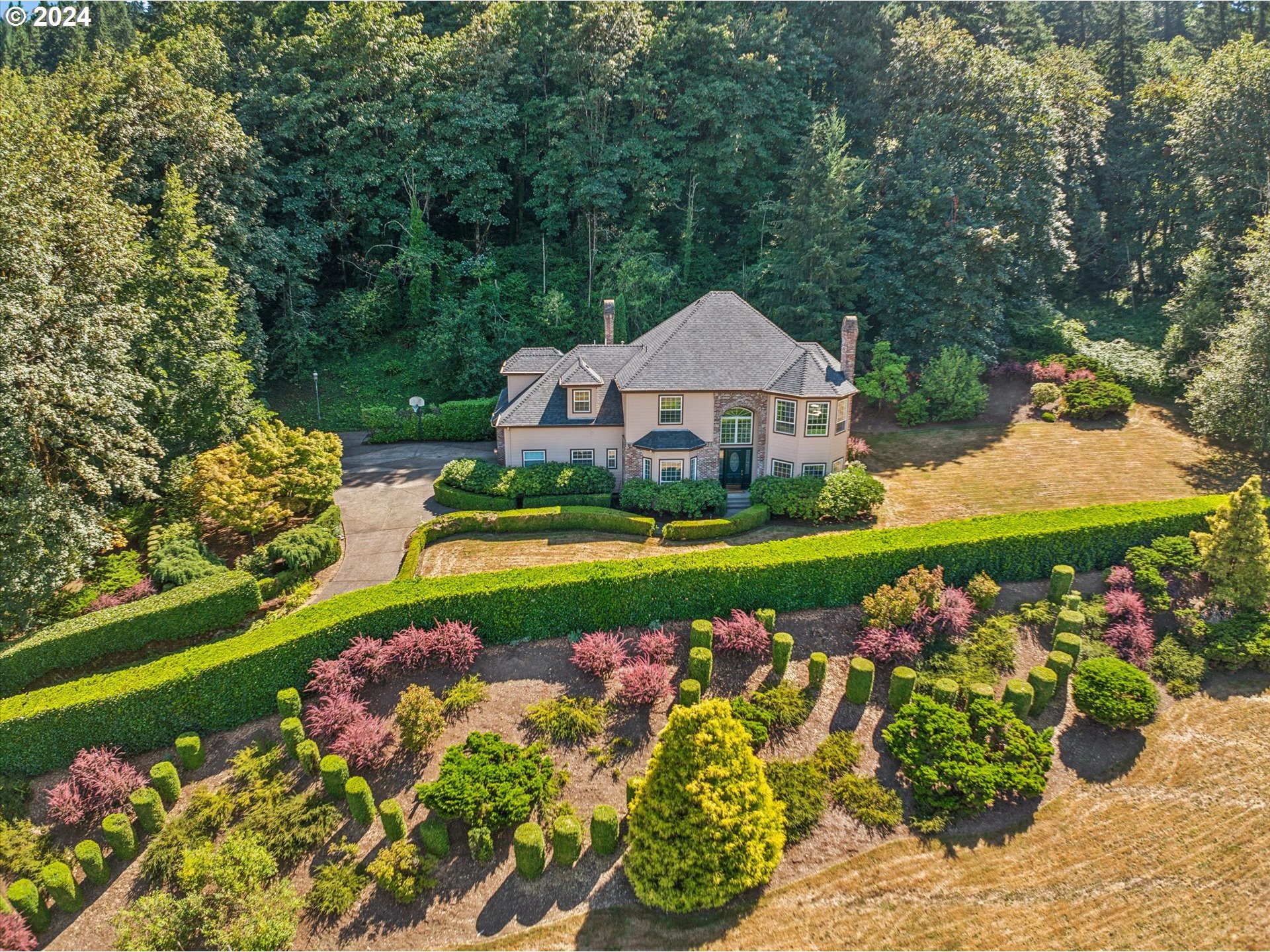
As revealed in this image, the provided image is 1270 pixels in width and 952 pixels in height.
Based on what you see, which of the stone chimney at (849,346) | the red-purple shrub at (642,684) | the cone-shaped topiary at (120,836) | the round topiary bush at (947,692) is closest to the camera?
the cone-shaped topiary at (120,836)

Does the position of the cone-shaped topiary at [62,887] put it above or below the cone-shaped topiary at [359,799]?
below

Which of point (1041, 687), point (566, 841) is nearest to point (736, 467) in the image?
point (1041, 687)

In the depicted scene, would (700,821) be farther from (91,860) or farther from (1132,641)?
(1132,641)

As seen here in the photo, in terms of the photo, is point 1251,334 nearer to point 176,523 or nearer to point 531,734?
point 531,734

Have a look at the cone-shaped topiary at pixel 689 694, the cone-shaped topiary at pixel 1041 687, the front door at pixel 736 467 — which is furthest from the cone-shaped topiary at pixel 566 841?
the front door at pixel 736 467

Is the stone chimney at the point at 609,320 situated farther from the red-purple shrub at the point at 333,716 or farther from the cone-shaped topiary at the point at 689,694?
the red-purple shrub at the point at 333,716
